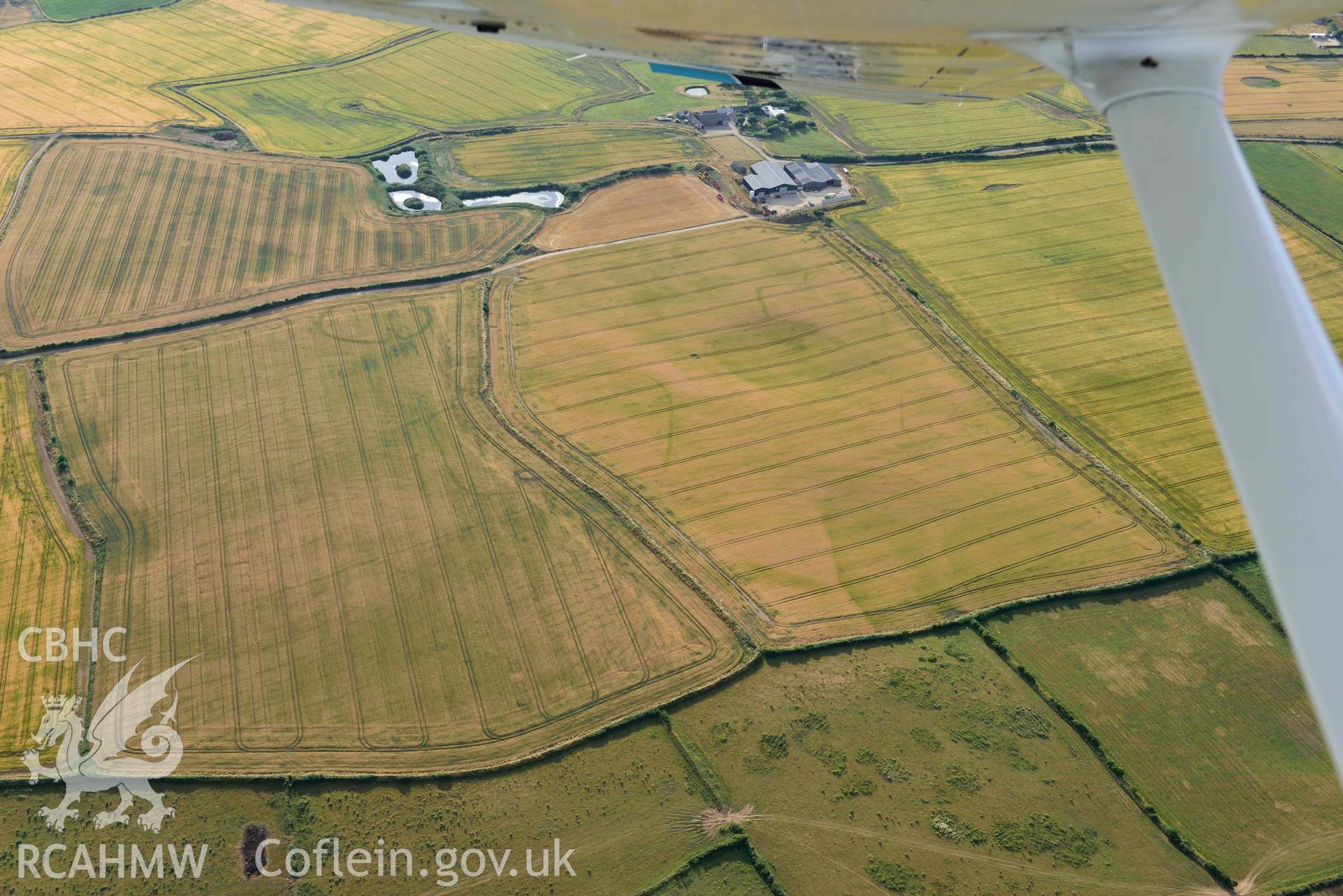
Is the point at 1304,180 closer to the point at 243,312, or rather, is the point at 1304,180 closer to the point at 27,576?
the point at 243,312

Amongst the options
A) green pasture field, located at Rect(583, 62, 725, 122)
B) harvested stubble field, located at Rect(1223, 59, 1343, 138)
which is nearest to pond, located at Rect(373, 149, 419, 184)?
green pasture field, located at Rect(583, 62, 725, 122)

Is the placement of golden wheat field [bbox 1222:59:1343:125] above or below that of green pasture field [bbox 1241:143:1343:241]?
above

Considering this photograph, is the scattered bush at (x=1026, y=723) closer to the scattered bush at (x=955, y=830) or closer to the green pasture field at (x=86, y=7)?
the scattered bush at (x=955, y=830)

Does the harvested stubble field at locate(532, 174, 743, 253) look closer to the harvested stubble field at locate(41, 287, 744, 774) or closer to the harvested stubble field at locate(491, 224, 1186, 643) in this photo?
the harvested stubble field at locate(491, 224, 1186, 643)

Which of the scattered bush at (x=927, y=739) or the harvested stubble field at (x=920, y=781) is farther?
the scattered bush at (x=927, y=739)

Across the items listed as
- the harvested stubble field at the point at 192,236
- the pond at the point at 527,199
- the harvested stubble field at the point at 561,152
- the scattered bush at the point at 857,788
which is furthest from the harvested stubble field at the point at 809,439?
the harvested stubble field at the point at 561,152

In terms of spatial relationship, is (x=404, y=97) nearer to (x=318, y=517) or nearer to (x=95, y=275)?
(x=95, y=275)
